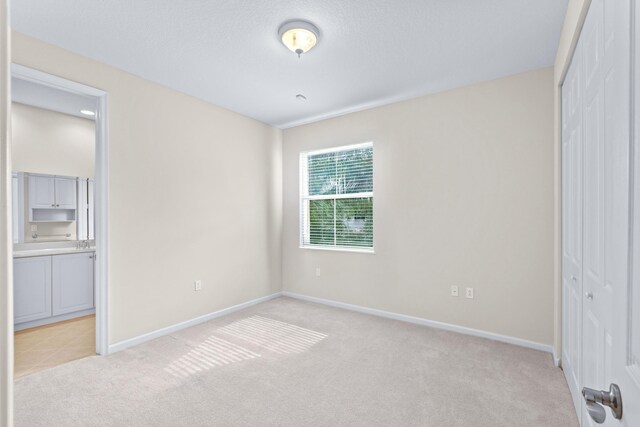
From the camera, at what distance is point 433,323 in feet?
11.9

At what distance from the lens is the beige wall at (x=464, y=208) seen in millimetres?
3016

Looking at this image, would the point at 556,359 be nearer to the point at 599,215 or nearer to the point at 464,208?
the point at 464,208

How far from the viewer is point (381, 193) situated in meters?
4.02

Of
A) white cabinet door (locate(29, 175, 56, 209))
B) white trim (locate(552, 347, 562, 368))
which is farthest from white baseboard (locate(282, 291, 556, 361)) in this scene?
white cabinet door (locate(29, 175, 56, 209))

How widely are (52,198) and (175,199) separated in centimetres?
219

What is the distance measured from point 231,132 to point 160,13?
2.04 m

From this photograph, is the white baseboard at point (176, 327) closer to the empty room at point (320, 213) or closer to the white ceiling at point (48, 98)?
the empty room at point (320, 213)

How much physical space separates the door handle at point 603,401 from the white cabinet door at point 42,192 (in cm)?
563

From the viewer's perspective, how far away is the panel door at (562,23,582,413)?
75.4 inches

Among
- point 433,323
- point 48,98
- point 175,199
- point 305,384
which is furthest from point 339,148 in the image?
point 48,98

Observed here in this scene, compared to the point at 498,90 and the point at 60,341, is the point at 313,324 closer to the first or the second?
the point at 60,341

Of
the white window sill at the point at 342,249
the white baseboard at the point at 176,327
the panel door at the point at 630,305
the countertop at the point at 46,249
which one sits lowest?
the white baseboard at the point at 176,327

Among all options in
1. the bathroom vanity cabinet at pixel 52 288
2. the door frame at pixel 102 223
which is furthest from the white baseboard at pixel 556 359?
the bathroom vanity cabinet at pixel 52 288

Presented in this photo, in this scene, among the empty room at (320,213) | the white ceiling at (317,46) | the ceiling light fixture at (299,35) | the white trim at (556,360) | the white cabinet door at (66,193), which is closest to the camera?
the empty room at (320,213)
